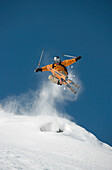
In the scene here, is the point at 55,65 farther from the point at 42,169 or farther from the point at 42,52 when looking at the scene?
the point at 42,169

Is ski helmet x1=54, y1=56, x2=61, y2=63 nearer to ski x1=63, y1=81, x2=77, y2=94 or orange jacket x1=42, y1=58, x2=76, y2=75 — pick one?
orange jacket x1=42, y1=58, x2=76, y2=75

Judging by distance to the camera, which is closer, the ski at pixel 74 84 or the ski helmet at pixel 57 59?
the ski at pixel 74 84

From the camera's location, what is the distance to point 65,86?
1591 cm

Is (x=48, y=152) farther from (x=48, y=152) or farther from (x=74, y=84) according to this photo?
(x=74, y=84)

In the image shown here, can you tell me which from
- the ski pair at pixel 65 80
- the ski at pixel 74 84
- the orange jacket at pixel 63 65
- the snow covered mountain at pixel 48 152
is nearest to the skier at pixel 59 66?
the orange jacket at pixel 63 65

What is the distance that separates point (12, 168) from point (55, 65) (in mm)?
14308

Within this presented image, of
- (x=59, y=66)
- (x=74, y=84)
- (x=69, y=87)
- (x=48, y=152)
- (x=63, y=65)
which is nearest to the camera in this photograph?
(x=48, y=152)

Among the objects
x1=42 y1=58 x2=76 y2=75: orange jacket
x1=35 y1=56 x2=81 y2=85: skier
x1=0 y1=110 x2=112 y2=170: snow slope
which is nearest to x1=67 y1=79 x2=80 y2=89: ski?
x1=35 y1=56 x2=81 y2=85: skier

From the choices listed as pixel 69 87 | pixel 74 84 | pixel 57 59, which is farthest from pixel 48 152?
pixel 57 59

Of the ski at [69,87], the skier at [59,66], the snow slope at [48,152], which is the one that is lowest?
the snow slope at [48,152]

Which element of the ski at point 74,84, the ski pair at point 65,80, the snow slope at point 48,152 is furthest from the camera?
the ski pair at point 65,80

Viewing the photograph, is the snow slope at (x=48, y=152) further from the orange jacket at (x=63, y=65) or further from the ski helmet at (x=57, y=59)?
the ski helmet at (x=57, y=59)

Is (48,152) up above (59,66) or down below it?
below

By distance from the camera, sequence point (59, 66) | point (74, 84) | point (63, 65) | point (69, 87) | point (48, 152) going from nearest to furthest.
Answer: point (48, 152) → point (74, 84) → point (69, 87) → point (59, 66) → point (63, 65)
